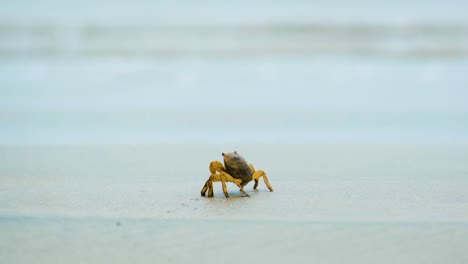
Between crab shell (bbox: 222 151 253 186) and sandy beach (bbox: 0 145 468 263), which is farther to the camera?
crab shell (bbox: 222 151 253 186)

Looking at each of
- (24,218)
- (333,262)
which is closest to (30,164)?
(24,218)

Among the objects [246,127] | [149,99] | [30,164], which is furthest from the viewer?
[149,99]

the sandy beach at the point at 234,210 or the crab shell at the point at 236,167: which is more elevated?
the crab shell at the point at 236,167

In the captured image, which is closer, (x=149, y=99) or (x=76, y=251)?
(x=76, y=251)

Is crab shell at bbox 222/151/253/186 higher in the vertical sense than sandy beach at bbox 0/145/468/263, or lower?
higher

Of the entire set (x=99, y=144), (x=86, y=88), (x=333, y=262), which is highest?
(x=86, y=88)

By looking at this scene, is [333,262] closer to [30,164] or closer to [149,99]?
[30,164]

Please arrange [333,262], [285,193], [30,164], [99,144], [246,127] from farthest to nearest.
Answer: [246,127] < [99,144] < [30,164] < [285,193] < [333,262]

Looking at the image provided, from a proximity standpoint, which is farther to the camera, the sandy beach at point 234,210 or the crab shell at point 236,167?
the crab shell at point 236,167
